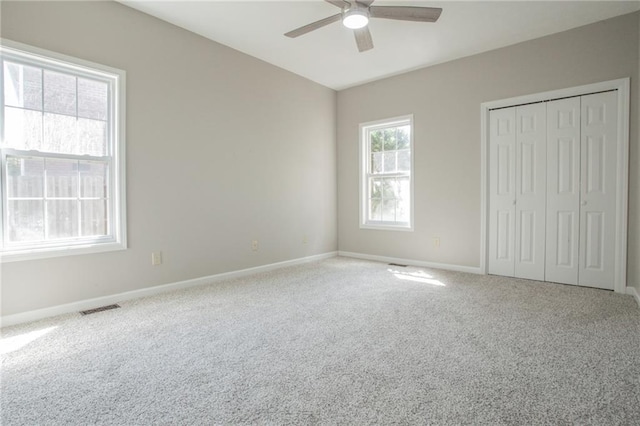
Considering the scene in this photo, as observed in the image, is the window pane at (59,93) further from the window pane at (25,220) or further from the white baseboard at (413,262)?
the white baseboard at (413,262)

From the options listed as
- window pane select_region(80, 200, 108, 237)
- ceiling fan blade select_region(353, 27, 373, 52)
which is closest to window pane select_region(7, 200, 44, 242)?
window pane select_region(80, 200, 108, 237)

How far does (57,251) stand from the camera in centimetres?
273

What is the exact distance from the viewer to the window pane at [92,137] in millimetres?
2916

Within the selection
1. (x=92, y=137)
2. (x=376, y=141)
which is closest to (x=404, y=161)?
(x=376, y=141)

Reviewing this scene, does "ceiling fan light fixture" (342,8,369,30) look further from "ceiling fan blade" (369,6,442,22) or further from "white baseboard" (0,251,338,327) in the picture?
"white baseboard" (0,251,338,327)

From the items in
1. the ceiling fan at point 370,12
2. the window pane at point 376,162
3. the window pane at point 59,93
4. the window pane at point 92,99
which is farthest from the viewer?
the window pane at point 376,162

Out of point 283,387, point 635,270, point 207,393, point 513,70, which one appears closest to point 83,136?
point 207,393

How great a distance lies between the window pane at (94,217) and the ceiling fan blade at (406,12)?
9.74 feet

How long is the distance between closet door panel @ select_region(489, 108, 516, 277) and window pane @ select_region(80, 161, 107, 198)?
433 cm

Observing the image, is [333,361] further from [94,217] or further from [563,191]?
[563,191]

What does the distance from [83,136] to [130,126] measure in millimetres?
391

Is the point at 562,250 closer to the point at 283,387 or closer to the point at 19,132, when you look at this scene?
the point at 283,387

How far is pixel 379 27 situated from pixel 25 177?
354 centimetres

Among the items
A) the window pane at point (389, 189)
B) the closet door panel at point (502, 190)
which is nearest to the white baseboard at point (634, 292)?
the closet door panel at point (502, 190)
